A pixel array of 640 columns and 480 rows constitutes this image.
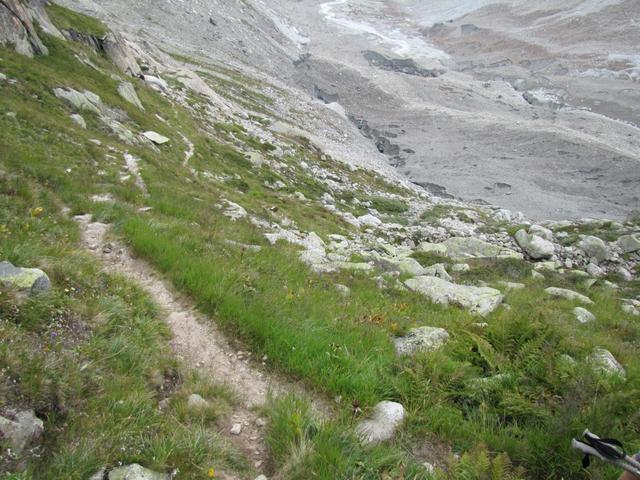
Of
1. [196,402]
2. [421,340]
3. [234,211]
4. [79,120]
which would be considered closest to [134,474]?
[196,402]

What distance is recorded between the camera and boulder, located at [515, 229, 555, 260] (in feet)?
90.9

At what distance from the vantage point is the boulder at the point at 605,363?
613 cm

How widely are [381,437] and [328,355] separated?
139 centimetres

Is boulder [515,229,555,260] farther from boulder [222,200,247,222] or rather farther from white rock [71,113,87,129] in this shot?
white rock [71,113,87,129]

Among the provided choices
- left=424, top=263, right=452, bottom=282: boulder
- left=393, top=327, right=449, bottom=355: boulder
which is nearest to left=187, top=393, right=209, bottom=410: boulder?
left=393, top=327, right=449, bottom=355: boulder

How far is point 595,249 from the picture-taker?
1150 inches

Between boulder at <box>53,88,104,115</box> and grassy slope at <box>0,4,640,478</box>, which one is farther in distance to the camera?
boulder at <box>53,88,104,115</box>

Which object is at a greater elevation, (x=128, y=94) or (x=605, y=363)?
(x=128, y=94)

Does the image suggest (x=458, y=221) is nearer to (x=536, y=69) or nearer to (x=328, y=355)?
(x=328, y=355)

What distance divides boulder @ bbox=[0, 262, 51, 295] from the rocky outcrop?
27.6 metres

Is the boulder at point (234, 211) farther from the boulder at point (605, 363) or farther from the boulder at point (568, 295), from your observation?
the boulder at point (605, 363)

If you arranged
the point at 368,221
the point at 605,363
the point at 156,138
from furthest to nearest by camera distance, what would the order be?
the point at 368,221 → the point at 156,138 → the point at 605,363

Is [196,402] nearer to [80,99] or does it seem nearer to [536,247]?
[80,99]

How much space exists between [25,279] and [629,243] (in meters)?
37.1
